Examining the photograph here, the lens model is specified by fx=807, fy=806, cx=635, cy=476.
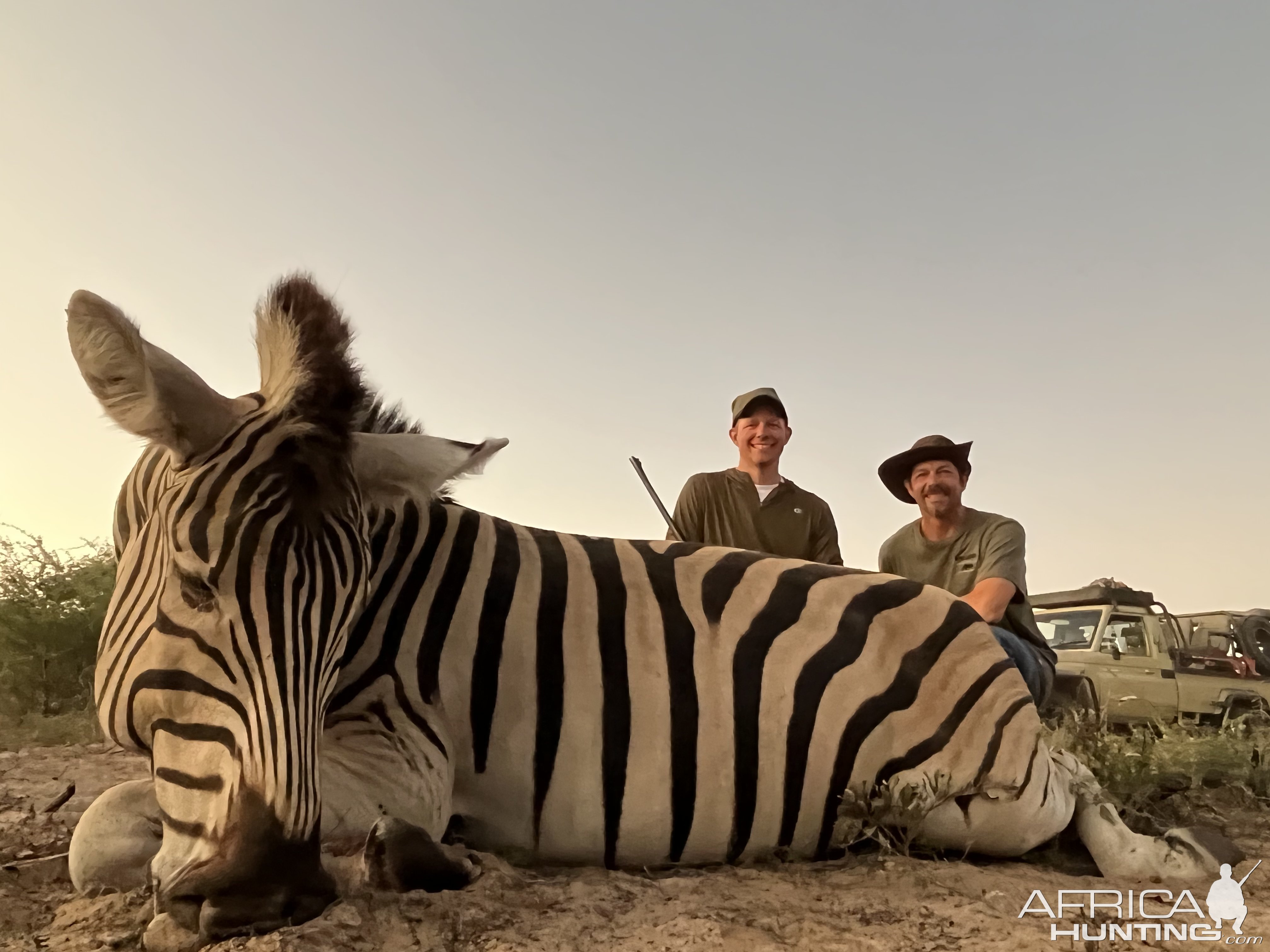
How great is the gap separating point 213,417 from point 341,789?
35.5 inches

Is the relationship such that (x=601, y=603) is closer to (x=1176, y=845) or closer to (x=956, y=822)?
(x=956, y=822)

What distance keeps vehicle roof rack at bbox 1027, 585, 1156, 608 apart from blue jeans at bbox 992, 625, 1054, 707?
684 cm

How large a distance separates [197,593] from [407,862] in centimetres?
74

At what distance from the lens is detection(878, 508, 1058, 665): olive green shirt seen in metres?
4.09

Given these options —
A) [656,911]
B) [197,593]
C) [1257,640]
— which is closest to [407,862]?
[656,911]

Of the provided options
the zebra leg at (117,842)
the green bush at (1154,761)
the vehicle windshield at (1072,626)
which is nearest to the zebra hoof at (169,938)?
the zebra leg at (117,842)

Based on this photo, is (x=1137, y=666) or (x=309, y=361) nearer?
(x=309, y=361)

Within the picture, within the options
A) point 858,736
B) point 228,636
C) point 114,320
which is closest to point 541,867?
point 858,736

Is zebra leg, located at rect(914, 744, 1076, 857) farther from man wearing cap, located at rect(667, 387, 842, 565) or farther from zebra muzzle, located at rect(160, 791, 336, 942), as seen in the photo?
man wearing cap, located at rect(667, 387, 842, 565)

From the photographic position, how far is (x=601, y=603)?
100 inches

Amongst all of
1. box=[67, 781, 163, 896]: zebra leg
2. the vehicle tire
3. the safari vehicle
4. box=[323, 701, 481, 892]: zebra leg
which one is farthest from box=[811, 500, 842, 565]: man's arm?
the vehicle tire

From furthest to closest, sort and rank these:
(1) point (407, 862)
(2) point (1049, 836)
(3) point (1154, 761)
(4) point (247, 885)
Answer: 1. (3) point (1154, 761)
2. (2) point (1049, 836)
3. (1) point (407, 862)
4. (4) point (247, 885)

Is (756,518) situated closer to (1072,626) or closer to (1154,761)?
(1154,761)

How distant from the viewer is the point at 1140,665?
366 inches
